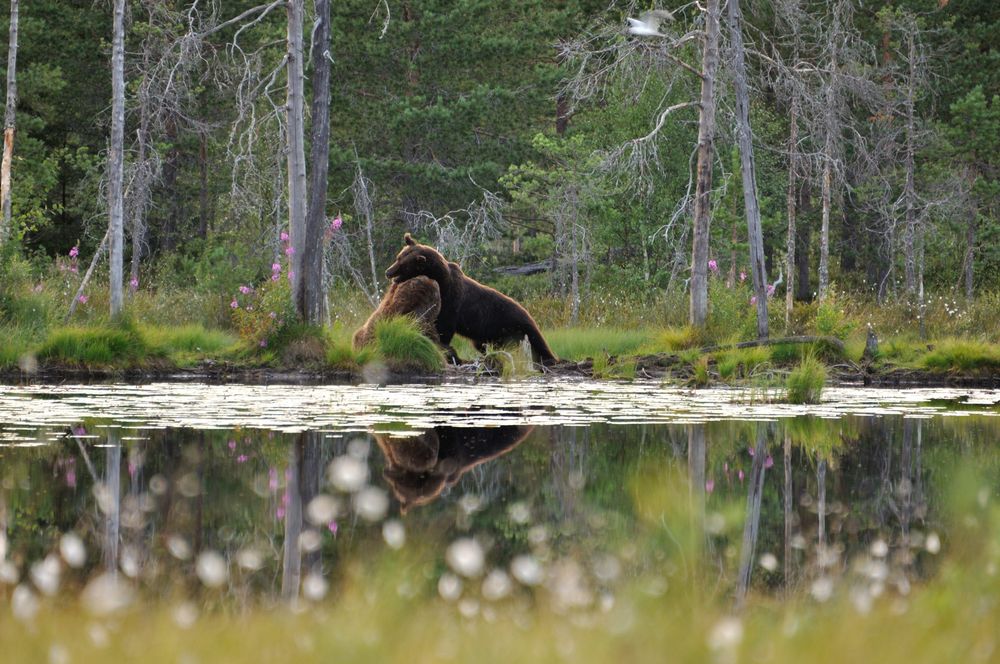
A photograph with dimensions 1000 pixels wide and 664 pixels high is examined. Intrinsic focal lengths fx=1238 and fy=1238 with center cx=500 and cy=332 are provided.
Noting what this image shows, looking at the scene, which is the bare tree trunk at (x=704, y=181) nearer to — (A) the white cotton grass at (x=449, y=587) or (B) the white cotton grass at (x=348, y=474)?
(B) the white cotton grass at (x=348, y=474)

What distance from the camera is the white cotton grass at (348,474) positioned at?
14.4 feet

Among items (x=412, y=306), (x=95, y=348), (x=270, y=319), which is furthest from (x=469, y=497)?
(x=270, y=319)

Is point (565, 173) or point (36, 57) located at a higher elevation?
point (36, 57)

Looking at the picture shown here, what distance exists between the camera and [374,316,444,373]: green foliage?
16.7m

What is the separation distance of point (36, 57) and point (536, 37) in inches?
531

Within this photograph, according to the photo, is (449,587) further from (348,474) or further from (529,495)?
(529,495)

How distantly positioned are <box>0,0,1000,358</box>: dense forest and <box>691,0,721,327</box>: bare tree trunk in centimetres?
155

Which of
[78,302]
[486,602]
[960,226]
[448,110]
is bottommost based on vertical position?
[486,602]

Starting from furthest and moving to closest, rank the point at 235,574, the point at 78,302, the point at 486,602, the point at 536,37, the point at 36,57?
the point at 536,37 → the point at 36,57 → the point at 78,302 → the point at 235,574 → the point at 486,602

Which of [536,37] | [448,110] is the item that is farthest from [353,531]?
[536,37]

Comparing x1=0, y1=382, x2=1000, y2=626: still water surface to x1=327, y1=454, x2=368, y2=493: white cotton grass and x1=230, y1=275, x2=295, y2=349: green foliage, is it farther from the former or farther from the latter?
x1=230, y1=275, x2=295, y2=349: green foliage

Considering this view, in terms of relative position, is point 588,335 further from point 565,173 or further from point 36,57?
point 36,57

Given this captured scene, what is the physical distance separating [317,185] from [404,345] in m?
3.06

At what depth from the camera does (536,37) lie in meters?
35.4
